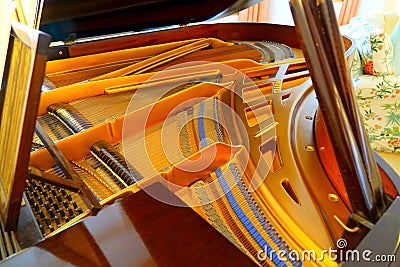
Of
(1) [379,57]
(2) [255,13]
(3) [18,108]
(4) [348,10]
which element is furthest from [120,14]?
(4) [348,10]

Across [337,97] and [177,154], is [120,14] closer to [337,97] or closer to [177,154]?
[177,154]

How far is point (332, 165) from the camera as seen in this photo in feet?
4.71

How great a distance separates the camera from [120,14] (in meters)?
2.38

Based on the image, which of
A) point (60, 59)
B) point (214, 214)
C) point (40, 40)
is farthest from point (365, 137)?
point (60, 59)

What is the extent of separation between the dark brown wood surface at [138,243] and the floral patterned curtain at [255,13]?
3.97 metres

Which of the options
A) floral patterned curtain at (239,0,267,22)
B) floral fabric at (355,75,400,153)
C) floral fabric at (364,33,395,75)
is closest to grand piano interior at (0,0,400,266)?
floral fabric at (355,75,400,153)

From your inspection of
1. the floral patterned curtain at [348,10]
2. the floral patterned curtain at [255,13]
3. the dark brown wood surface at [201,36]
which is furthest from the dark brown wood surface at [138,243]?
the floral patterned curtain at [348,10]

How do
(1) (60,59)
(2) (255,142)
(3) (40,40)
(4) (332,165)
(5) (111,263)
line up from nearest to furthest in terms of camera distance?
1. (3) (40,40)
2. (5) (111,263)
3. (4) (332,165)
4. (2) (255,142)
5. (1) (60,59)

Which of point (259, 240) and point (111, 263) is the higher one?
point (111, 263)

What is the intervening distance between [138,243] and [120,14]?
1.88 metres

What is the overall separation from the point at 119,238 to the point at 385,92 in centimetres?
388

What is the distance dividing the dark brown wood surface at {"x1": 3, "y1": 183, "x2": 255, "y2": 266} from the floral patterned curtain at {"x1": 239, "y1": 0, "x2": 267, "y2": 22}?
3.97 m

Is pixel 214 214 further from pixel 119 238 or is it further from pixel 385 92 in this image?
pixel 385 92

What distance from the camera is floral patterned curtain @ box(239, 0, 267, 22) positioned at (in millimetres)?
4516
